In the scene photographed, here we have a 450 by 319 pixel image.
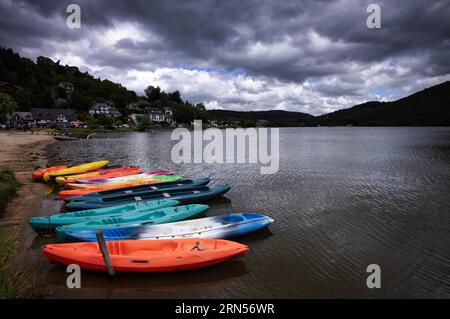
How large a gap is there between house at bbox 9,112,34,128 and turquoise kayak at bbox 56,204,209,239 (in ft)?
315

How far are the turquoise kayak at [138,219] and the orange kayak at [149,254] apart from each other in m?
1.52

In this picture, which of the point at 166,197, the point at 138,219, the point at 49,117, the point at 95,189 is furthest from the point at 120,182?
the point at 49,117

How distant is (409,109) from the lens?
19425cm

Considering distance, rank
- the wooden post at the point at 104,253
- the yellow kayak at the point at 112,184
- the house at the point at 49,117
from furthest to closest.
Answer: the house at the point at 49,117 → the yellow kayak at the point at 112,184 → the wooden post at the point at 104,253

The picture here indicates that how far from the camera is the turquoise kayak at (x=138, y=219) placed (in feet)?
35.2

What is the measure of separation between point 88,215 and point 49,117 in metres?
103

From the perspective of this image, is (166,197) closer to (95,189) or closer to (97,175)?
A: (95,189)

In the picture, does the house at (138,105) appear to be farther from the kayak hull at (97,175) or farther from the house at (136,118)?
the kayak hull at (97,175)

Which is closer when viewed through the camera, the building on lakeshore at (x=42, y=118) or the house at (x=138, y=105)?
the building on lakeshore at (x=42, y=118)

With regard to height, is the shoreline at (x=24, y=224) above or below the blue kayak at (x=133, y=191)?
below

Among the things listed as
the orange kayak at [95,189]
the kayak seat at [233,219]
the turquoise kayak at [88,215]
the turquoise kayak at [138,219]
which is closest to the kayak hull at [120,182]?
the orange kayak at [95,189]

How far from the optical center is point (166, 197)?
15789 mm

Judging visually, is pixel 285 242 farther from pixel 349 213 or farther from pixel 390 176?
pixel 390 176
